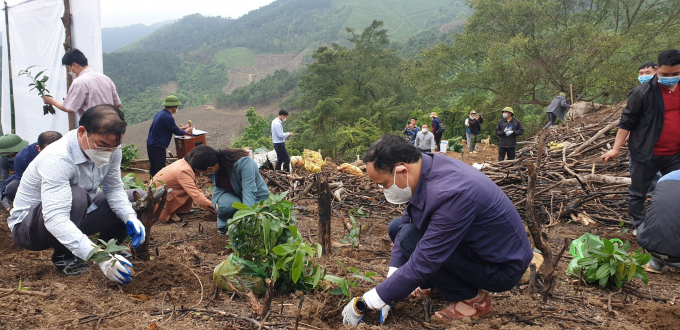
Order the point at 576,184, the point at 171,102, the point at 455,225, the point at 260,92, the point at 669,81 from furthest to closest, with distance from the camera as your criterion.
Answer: the point at 260,92
the point at 171,102
the point at 576,184
the point at 669,81
the point at 455,225

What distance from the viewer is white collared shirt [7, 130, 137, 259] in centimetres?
246

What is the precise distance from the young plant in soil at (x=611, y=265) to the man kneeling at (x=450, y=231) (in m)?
0.72

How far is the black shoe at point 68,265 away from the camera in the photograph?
2.81 meters

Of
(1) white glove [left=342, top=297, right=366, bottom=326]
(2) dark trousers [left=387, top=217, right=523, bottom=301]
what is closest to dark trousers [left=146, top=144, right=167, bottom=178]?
(1) white glove [left=342, top=297, right=366, bottom=326]

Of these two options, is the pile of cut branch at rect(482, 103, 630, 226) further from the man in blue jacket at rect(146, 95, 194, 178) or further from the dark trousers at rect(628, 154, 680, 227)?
the man in blue jacket at rect(146, 95, 194, 178)

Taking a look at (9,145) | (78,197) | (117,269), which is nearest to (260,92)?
(9,145)

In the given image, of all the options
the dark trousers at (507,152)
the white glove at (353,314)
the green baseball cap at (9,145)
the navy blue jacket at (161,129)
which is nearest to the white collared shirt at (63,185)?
the white glove at (353,314)

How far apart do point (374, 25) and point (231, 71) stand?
53.4m

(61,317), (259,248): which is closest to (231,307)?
(259,248)

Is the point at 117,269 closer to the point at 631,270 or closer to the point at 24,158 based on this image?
the point at 24,158

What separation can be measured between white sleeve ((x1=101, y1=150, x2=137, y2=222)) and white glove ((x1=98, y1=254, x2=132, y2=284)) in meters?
0.49

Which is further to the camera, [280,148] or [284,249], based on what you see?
[280,148]

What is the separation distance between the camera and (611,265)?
2578 mm

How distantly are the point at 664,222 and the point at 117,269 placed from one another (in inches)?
133
